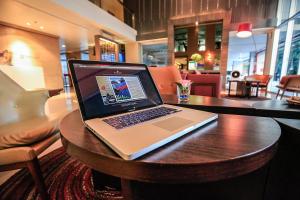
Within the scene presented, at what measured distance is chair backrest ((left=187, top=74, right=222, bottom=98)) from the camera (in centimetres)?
240

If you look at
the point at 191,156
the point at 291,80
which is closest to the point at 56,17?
the point at 191,156

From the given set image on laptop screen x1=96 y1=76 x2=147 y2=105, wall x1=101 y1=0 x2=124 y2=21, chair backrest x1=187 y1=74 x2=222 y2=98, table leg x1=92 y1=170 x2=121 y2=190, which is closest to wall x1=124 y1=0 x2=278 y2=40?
wall x1=101 y1=0 x2=124 y2=21

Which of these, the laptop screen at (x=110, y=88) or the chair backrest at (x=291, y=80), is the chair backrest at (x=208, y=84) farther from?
the chair backrest at (x=291, y=80)

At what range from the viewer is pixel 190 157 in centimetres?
32

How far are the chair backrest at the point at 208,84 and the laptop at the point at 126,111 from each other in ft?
6.21

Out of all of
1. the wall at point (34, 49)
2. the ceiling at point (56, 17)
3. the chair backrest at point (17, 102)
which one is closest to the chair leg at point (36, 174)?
the chair backrest at point (17, 102)

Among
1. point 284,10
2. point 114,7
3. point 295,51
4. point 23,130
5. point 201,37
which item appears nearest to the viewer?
point 23,130

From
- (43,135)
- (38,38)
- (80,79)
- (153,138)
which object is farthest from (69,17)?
(153,138)

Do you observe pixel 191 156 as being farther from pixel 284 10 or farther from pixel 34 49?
pixel 34 49

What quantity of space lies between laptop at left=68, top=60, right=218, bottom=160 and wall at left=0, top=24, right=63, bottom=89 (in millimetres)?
6092

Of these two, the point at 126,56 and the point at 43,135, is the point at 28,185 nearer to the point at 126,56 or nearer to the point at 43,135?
the point at 43,135

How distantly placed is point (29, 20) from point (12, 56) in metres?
1.46

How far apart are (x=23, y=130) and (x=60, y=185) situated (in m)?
0.43

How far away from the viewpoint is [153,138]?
369mm
